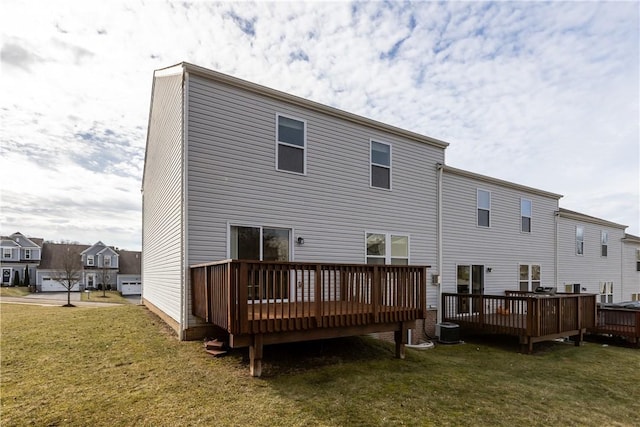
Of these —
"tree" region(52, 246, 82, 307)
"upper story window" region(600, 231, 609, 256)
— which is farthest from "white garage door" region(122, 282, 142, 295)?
"upper story window" region(600, 231, 609, 256)

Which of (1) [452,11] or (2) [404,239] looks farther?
(2) [404,239]

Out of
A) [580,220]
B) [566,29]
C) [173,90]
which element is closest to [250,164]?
[173,90]

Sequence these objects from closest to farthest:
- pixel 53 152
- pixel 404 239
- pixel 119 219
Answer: pixel 404 239 < pixel 53 152 < pixel 119 219

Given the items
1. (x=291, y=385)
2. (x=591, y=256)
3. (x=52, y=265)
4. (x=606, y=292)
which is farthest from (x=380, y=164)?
(x=52, y=265)

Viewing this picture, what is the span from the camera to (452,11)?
9.43 meters

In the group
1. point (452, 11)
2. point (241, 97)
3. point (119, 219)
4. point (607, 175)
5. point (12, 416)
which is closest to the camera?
point (12, 416)

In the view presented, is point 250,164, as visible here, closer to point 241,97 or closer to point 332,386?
point 241,97

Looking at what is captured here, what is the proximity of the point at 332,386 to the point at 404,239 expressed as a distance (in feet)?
21.2

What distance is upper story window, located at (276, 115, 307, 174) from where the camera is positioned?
8.95 meters

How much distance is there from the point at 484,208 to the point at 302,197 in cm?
829

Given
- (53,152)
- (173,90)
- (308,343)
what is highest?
(173,90)

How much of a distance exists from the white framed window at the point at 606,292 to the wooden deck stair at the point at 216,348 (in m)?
21.6

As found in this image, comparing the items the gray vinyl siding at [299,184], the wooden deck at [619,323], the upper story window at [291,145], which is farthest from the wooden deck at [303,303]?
the wooden deck at [619,323]

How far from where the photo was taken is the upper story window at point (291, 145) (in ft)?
29.3
